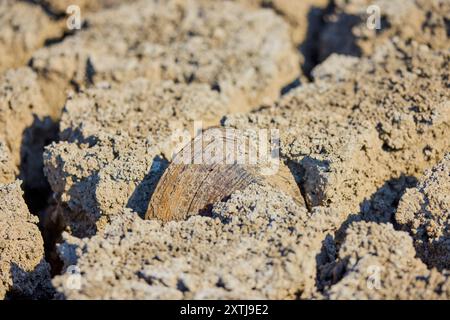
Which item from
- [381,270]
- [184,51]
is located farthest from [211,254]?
[184,51]

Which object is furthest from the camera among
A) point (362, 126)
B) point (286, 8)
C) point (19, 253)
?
point (286, 8)

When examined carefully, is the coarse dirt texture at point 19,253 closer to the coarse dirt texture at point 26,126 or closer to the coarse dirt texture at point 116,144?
the coarse dirt texture at point 116,144

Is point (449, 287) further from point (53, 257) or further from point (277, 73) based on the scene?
point (277, 73)

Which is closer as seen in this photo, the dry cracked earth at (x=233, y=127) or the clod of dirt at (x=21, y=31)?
the dry cracked earth at (x=233, y=127)

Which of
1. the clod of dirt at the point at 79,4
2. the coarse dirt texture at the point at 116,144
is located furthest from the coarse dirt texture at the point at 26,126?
the clod of dirt at the point at 79,4

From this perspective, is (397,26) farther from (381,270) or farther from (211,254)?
(211,254)

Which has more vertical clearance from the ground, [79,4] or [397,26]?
[79,4]

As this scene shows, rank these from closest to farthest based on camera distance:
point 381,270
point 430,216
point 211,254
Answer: point 381,270 → point 211,254 → point 430,216
